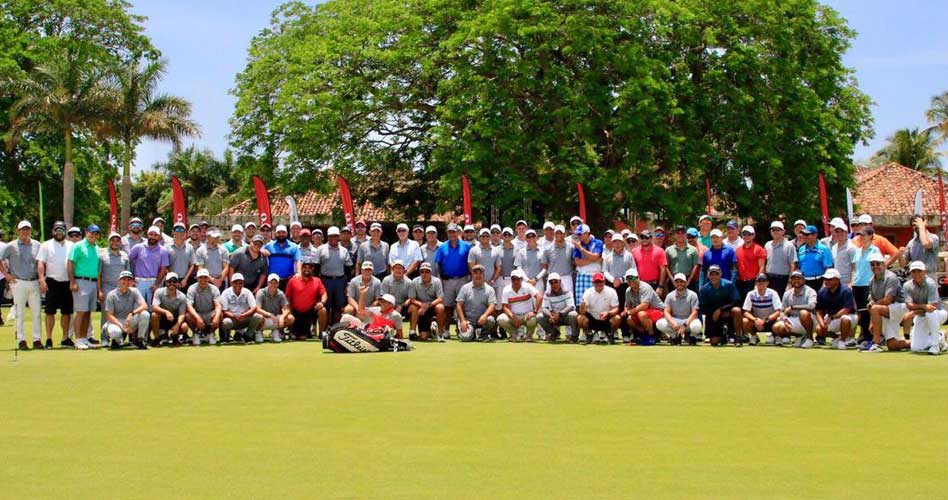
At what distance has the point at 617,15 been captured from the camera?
34062mm

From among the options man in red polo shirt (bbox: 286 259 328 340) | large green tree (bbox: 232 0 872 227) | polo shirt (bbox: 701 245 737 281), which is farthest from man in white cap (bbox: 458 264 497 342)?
large green tree (bbox: 232 0 872 227)

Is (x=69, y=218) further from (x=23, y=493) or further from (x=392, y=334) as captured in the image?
(x=23, y=493)

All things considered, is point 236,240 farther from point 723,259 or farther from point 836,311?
point 836,311

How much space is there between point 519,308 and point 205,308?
475 centimetres

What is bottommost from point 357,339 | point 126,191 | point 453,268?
point 357,339

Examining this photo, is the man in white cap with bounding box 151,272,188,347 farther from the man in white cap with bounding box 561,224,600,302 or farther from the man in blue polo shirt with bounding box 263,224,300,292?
the man in white cap with bounding box 561,224,600,302

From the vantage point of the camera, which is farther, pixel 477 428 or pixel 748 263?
pixel 748 263

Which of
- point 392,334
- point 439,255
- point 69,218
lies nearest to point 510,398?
point 392,334

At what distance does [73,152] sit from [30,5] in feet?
20.4

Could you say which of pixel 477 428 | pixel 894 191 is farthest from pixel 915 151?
pixel 477 428

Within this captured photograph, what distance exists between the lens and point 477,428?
8.23 metres

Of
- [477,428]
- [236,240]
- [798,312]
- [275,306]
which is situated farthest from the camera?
[236,240]

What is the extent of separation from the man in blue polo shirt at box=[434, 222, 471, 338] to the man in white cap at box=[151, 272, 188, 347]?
406cm

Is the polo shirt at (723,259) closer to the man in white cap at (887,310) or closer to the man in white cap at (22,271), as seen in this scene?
the man in white cap at (887,310)
